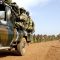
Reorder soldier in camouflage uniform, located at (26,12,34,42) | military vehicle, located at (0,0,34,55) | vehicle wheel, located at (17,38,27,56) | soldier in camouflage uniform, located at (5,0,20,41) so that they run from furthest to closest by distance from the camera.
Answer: soldier in camouflage uniform, located at (26,12,34,42), vehicle wheel, located at (17,38,27,56), soldier in camouflage uniform, located at (5,0,20,41), military vehicle, located at (0,0,34,55)

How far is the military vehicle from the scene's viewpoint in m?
12.9

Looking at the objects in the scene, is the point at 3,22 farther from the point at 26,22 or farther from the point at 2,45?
the point at 26,22

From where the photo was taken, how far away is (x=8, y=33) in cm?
1329

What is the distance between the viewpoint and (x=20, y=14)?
15.1m

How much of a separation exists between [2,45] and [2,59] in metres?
0.60

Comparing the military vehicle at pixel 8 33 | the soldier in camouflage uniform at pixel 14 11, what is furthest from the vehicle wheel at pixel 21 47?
the soldier in camouflage uniform at pixel 14 11

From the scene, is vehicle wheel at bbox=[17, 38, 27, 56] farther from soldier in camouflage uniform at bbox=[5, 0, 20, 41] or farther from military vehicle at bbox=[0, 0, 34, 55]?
soldier in camouflage uniform at bbox=[5, 0, 20, 41]

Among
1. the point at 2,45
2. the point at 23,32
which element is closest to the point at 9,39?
the point at 2,45

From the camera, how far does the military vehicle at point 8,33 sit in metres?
12.9

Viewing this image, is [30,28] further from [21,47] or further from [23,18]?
[21,47]

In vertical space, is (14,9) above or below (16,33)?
above

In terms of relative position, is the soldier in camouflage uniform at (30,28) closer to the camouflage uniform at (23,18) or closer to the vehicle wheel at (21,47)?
the camouflage uniform at (23,18)

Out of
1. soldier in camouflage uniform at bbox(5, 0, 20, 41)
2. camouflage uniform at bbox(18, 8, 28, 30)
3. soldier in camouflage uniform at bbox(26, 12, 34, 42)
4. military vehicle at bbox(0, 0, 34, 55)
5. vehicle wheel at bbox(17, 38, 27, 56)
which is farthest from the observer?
soldier in camouflage uniform at bbox(26, 12, 34, 42)

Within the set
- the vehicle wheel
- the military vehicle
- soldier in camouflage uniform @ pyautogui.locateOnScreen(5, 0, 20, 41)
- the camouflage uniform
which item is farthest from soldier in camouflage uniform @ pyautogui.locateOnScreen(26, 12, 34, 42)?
soldier in camouflage uniform @ pyautogui.locateOnScreen(5, 0, 20, 41)
